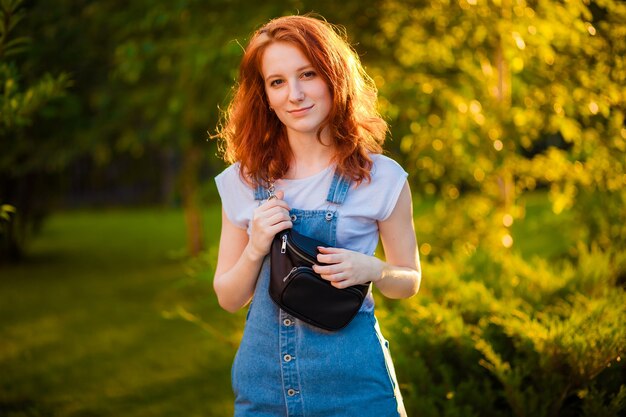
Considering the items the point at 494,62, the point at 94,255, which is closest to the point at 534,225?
the point at 494,62

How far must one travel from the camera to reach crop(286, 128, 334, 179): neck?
6.77 ft

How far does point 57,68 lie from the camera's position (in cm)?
562

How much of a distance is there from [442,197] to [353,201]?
11.3 feet

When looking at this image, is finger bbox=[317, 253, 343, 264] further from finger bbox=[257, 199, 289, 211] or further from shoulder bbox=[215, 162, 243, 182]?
shoulder bbox=[215, 162, 243, 182]

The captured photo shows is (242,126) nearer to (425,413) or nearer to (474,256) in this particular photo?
(425,413)

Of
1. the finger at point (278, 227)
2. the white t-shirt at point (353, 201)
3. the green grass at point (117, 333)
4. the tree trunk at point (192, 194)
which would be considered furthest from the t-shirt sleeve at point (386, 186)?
the tree trunk at point (192, 194)

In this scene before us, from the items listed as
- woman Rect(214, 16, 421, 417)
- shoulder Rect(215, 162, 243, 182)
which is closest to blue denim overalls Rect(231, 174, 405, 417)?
woman Rect(214, 16, 421, 417)

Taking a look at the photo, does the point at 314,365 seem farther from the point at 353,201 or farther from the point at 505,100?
the point at 505,100

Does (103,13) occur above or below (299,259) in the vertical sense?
below

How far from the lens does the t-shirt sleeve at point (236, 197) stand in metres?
2.06

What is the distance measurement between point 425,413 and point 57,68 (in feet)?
13.9

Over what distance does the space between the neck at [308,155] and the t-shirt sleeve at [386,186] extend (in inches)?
6.1

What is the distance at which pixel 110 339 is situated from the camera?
659cm

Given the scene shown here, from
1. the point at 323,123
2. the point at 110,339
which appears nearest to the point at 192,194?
the point at 110,339
